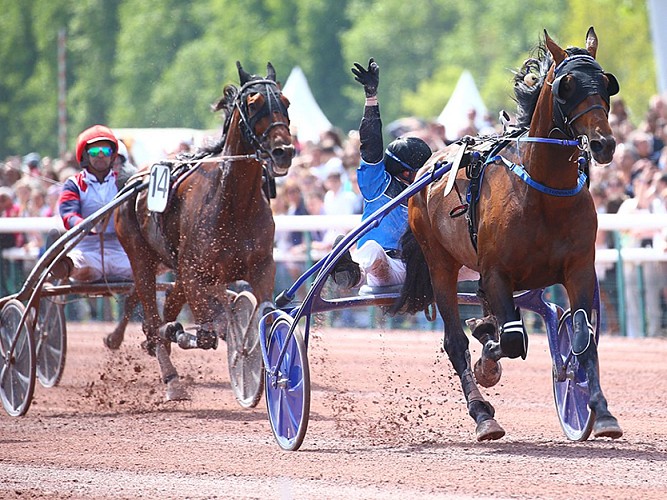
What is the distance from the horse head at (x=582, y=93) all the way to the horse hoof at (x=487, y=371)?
1341mm

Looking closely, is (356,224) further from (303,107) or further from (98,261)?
(303,107)

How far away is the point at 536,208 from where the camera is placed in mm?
6824

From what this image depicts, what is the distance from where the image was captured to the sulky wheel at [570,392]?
6.89m

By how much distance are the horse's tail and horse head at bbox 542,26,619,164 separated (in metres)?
1.70

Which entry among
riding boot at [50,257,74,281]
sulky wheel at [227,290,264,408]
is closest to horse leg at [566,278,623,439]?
sulky wheel at [227,290,264,408]

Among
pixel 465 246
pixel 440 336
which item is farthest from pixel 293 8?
pixel 465 246

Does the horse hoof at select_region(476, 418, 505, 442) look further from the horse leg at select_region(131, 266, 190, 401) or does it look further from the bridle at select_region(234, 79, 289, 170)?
the horse leg at select_region(131, 266, 190, 401)

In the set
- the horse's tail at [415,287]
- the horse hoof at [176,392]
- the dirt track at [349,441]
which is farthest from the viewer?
the horse hoof at [176,392]

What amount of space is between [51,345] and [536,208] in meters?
4.82

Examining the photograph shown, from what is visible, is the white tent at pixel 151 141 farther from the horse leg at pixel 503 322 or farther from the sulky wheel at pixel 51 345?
the horse leg at pixel 503 322

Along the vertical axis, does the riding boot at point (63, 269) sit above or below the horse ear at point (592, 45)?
below

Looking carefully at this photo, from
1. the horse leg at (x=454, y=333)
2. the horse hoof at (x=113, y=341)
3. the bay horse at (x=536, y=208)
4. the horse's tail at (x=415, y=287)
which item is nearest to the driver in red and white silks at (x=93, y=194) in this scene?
the horse hoof at (x=113, y=341)

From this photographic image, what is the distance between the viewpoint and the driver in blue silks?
26.8 ft

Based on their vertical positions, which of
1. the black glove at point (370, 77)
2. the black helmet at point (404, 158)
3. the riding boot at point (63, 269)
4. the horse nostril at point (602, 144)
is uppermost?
the black glove at point (370, 77)
